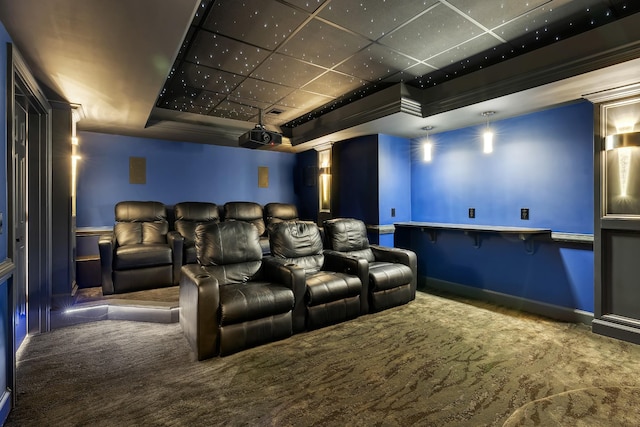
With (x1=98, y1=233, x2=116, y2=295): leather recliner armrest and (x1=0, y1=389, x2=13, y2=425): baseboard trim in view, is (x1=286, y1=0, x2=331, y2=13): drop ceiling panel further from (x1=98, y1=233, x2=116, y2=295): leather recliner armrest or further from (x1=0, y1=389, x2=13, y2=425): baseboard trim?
(x1=98, y1=233, x2=116, y2=295): leather recliner armrest

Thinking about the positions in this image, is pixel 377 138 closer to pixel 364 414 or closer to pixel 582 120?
pixel 582 120

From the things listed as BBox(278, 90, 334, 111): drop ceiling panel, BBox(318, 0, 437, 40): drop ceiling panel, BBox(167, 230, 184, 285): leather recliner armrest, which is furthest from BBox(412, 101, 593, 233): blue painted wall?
BBox(167, 230, 184, 285): leather recliner armrest

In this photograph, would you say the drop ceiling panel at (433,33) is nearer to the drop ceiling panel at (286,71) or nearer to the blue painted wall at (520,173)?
the drop ceiling panel at (286,71)

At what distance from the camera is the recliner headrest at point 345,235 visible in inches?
156

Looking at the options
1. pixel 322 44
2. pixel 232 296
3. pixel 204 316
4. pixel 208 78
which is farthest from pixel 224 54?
pixel 204 316

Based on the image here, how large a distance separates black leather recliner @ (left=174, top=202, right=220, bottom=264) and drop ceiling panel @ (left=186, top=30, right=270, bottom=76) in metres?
2.40

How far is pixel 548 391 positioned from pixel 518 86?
239cm

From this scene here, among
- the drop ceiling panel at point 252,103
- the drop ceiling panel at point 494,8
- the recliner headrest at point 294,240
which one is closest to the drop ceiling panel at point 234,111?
the drop ceiling panel at point 252,103

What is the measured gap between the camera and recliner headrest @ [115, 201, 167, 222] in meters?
4.53

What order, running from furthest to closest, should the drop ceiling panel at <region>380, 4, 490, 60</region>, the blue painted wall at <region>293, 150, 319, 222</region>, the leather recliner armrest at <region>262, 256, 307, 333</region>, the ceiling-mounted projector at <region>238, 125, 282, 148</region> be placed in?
the blue painted wall at <region>293, 150, 319, 222</region>
the ceiling-mounted projector at <region>238, 125, 282, 148</region>
the leather recliner armrest at <region>262, 256, 307, 333</region>
the drop ceiling panel at <region>380, 4, 490, 60</region>

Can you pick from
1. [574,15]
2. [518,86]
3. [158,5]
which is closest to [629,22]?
[574,15]

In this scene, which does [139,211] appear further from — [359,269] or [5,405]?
[359,269]

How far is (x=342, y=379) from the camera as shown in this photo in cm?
214

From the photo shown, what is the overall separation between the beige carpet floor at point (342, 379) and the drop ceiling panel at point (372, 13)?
2450 mm
